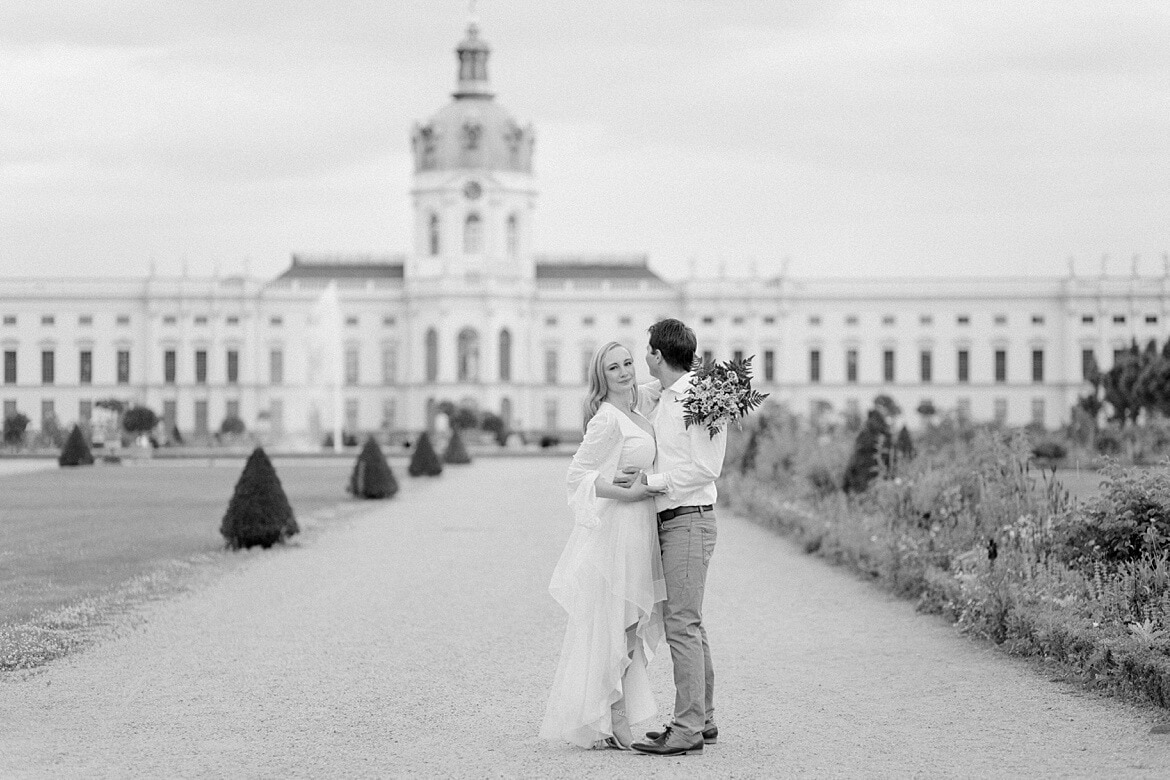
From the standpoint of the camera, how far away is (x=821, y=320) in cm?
7600

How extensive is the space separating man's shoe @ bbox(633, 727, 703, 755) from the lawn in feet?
17.2

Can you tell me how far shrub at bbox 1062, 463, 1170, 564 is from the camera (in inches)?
339

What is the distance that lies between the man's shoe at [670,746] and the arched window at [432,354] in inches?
2648

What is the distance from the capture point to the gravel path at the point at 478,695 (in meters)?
6.37

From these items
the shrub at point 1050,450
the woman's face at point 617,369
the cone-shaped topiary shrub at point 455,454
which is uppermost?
the woman's face at point 617,369

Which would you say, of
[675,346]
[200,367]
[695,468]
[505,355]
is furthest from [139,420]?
[695,468]

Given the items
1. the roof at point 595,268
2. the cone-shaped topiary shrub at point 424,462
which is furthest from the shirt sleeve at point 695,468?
the roof at point 595,268

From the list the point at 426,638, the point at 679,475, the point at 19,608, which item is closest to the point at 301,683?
the point at 426,638

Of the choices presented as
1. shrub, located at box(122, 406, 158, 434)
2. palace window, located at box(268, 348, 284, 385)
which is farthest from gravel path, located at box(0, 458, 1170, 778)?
palace window, located at box(268, 348, 284, 385)

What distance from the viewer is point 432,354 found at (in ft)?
243

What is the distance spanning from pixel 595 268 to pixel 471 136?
9.73m

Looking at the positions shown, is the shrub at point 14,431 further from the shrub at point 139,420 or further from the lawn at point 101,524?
the lawn at point 101,524

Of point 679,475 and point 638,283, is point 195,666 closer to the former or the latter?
point 679,475

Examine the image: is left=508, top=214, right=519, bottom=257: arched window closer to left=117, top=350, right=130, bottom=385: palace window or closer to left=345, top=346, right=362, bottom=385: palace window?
left=345, top=346, right=362, bottom=385: palace window
